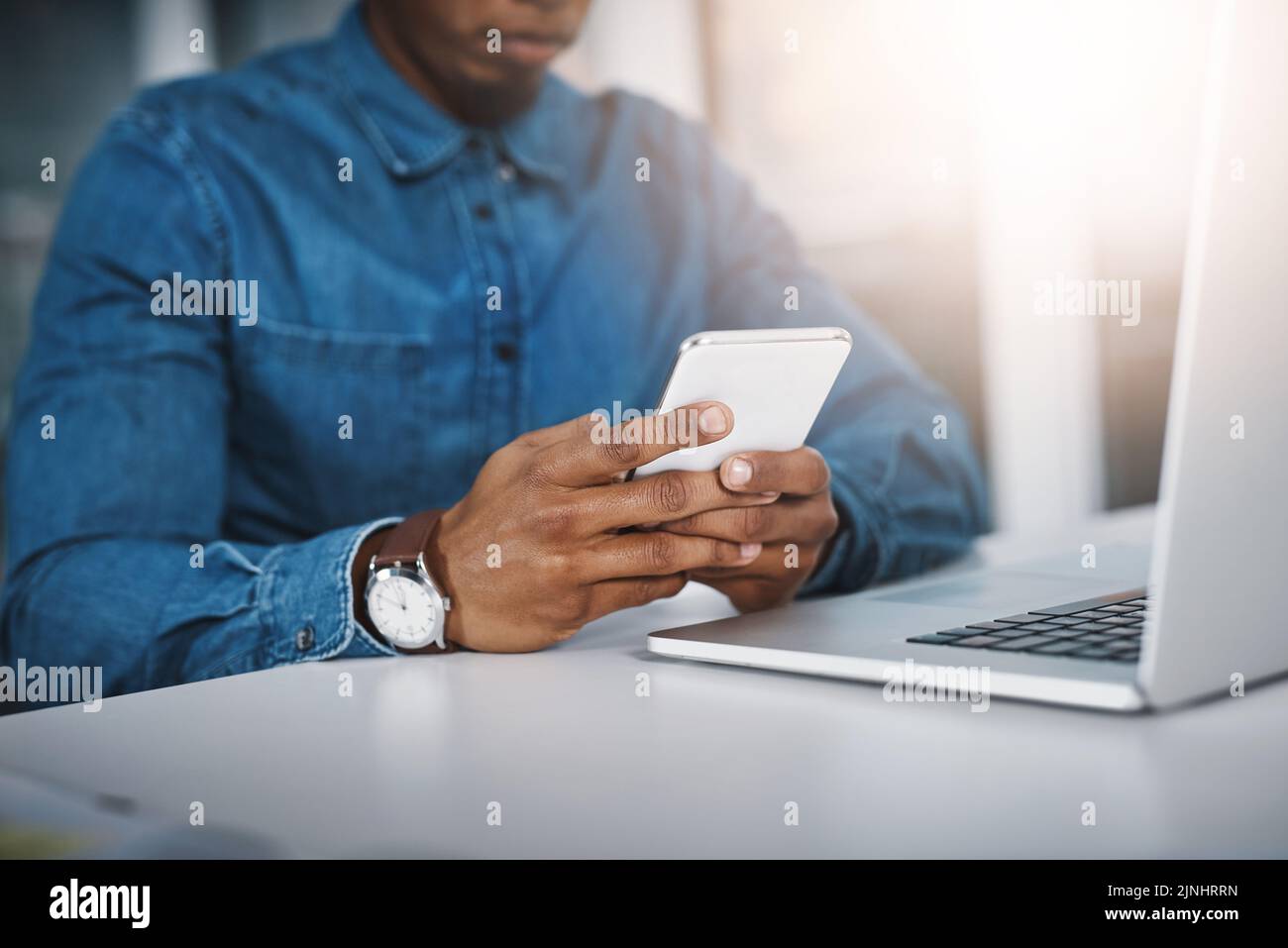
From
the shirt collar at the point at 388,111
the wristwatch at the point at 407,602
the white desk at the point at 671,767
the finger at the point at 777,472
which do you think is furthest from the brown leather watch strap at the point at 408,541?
the shirt collar at the point at 388,111

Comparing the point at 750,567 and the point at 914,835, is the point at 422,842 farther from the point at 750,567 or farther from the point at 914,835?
the point at 750,567

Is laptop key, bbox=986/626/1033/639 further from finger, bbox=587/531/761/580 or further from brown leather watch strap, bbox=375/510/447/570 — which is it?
brown leather watch strap, bbox=375/510/447/570

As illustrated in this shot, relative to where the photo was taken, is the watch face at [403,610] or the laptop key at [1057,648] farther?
the watch face at [403,610]

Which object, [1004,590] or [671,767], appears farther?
[1004,590]

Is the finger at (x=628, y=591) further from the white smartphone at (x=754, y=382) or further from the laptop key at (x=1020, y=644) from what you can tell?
the laptop key at (x=1020, y=644)

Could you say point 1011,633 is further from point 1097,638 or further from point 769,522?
point 769,522

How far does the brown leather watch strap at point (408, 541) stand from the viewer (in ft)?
2.77

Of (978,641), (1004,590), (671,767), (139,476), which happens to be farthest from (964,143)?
(671,767)

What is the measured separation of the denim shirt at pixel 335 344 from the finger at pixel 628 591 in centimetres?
18

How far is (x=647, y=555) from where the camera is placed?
822mm

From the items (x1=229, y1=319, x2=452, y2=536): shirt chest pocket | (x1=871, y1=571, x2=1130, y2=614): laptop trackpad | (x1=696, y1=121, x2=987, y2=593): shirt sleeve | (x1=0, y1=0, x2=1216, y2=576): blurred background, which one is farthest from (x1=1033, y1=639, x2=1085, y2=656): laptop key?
(x1=0, y1=0, x2=1216, y2=576): blurred background

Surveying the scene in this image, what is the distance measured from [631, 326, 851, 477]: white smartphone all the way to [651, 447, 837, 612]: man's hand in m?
→ 0.02

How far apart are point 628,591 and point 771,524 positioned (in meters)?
0.13

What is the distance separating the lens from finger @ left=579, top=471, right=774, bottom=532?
0.79 m
